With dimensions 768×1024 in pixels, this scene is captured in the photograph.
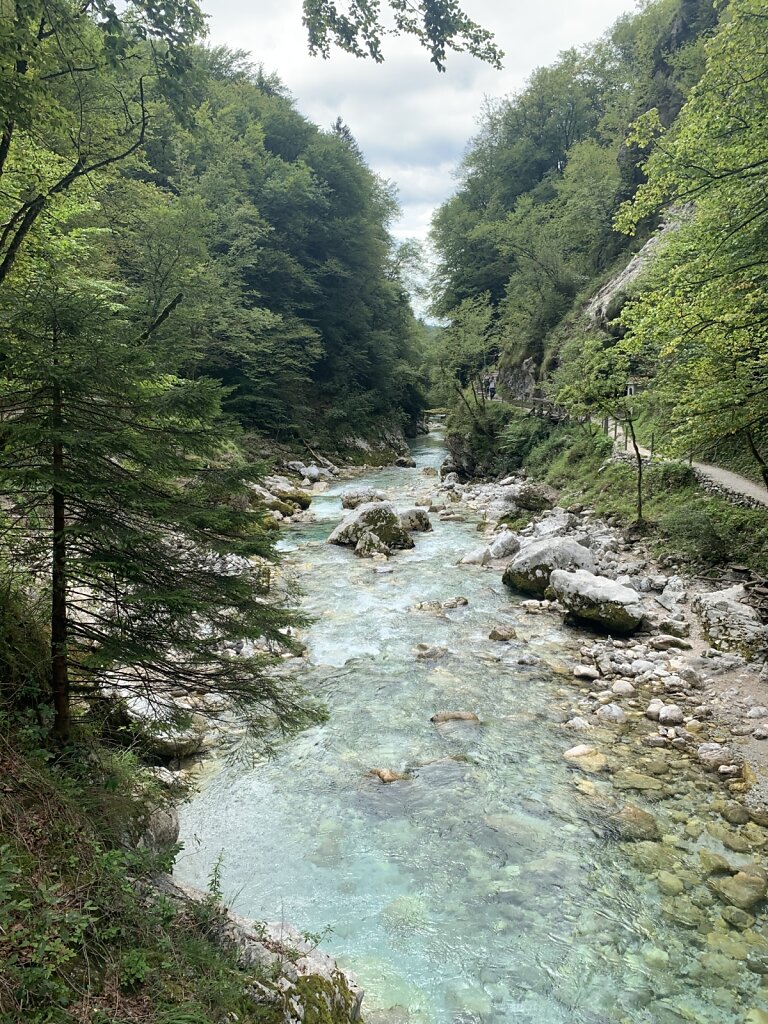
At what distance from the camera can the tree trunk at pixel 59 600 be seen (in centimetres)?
339

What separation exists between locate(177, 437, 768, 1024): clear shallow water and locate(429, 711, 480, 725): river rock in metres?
0.16

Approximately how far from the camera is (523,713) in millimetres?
7648

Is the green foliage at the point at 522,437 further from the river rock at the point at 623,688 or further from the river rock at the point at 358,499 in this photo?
the river rock at the point at 623,688

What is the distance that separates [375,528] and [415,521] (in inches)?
102

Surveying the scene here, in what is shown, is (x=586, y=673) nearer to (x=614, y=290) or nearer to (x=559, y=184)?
(x=614, y=290)

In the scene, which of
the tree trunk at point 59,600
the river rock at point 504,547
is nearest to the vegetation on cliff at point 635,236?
the river rock at point 504,547

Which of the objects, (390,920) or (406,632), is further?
(406,632)

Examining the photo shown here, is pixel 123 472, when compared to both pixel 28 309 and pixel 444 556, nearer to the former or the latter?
pixel 28 309

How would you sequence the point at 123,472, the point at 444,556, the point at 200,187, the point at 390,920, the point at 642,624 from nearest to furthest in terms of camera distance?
the point at 123,472
the point at 390,920
the point at 642,624
the point at 444,556
the point at 200,187

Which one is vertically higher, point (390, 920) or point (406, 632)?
point (406, 632)

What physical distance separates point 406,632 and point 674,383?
6.89 m

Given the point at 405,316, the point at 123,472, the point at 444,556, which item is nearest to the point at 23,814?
the point at 123,472

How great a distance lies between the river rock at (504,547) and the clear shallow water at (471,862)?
6.23 meters

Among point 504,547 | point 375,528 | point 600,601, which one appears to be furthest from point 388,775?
point 375,528
